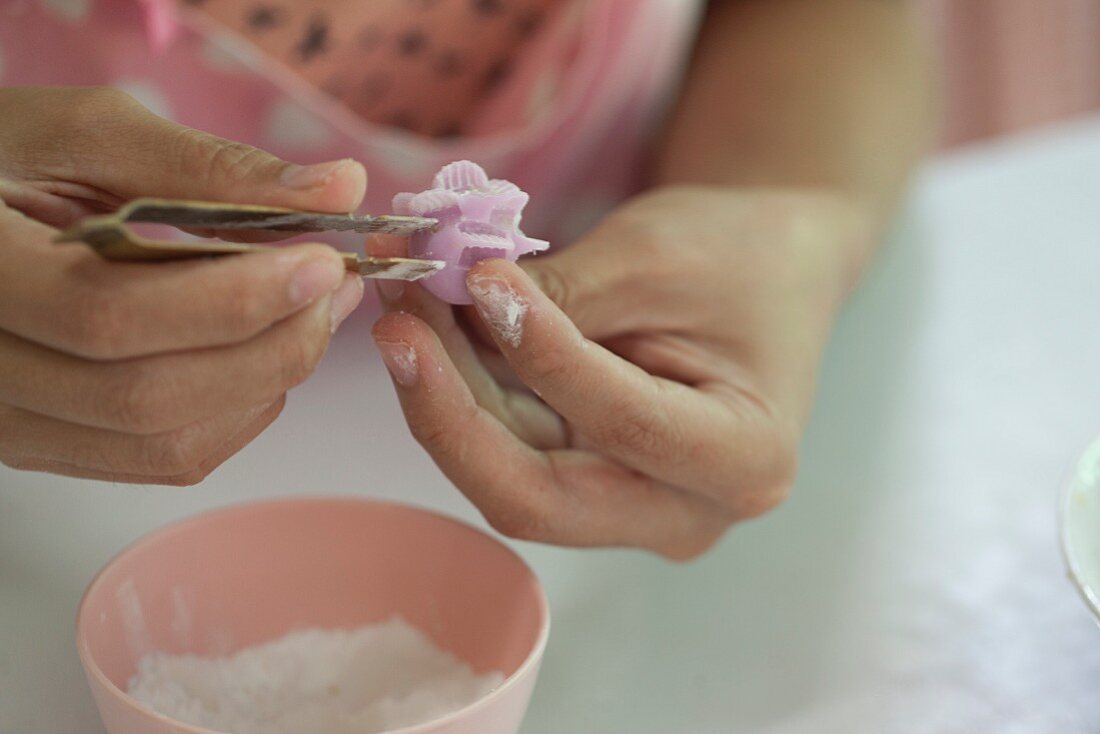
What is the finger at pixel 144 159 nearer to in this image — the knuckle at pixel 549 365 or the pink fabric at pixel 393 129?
the knuckle at pixel 549 365

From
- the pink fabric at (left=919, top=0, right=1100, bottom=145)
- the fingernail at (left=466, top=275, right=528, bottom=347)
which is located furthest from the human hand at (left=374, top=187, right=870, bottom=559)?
the pink fabric at (left=919, top=0, right=1100, bottom=145)

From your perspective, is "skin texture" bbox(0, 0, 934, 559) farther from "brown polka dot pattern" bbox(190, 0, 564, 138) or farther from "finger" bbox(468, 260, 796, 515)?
"brown polka dot pattern" bbox(190, 0, 564, 138)

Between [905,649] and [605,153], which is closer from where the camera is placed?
[905,649]

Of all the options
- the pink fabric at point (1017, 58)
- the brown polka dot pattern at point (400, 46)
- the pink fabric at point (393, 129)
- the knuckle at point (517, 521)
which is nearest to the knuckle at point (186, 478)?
the knuckle at point (517, 521)

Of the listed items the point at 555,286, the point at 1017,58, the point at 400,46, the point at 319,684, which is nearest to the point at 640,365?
the point at 555,286

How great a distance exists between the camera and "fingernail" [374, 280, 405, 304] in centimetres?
39

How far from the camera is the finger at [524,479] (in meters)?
0.37

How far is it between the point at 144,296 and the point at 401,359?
10 centimetres

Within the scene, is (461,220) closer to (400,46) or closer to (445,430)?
(445,430)

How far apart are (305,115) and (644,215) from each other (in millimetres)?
236

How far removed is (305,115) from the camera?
64cm

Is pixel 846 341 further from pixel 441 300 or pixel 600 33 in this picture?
pixel 441 300

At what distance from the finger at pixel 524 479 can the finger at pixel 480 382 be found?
0.02 metres

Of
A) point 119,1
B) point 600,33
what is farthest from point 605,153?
point 119,1
